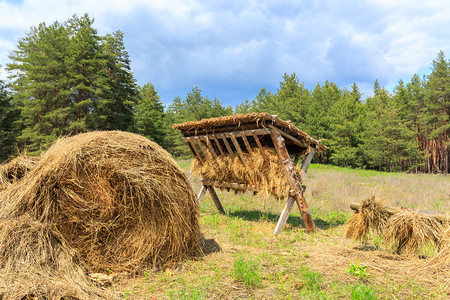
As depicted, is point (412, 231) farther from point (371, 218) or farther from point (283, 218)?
point (283, 218)

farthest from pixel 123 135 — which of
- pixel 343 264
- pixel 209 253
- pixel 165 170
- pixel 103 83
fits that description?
pixel 103 83

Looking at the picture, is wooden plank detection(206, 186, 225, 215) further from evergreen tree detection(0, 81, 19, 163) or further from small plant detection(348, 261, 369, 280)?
evergreen tree detection(0, 81, 19, 163)

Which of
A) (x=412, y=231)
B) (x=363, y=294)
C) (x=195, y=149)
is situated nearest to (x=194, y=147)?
(x=195, y=149)

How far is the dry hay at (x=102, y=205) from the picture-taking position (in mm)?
4047

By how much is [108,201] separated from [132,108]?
1415 inches

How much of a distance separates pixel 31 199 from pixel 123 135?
1752mm

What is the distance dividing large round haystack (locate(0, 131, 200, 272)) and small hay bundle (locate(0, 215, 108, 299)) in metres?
→ 0.15

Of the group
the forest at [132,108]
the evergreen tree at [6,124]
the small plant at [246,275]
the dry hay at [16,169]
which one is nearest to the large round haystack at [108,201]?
the dry hay at [16,169]

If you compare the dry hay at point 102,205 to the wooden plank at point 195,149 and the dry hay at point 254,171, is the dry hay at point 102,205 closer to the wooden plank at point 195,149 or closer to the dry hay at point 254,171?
the dry hay at point 254,171

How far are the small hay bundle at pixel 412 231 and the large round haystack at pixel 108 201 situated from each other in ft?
13.4

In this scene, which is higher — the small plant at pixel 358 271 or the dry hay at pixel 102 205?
the dry hay at pixel 102 205

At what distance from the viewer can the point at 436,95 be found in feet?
130

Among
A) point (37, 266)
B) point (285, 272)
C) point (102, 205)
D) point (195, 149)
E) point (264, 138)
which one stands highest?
point (264, 138)

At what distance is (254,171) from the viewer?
7984 mm
